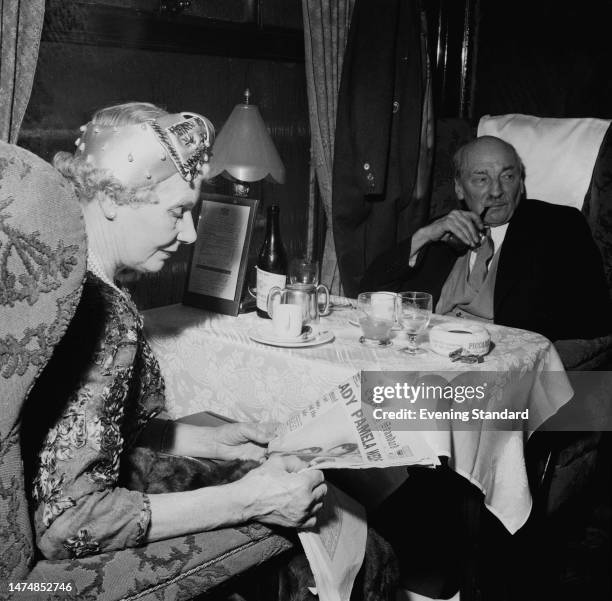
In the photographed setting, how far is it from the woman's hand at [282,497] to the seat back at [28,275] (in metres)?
0.39

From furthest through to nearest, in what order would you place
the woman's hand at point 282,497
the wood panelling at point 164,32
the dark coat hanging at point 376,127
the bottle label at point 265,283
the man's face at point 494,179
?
1. the dark coat hanging at point 376,127
2. the man's face at point 494,179
3. the wood panelling at point 164,32
4. the bottle label at point 265,283
5. the woman's hand at point 282,497

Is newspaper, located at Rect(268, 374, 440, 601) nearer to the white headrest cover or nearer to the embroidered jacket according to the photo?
the embroidered jacket

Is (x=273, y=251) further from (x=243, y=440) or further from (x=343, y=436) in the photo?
(x=343, y=436)

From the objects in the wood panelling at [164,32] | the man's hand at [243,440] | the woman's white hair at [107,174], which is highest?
the wood panelling at [164,32]

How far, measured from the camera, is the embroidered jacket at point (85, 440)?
3.18 feet

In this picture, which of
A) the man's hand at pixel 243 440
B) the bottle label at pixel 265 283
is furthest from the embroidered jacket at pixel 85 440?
the bottle label at pixel 265 283

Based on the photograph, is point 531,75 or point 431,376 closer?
point 431,376

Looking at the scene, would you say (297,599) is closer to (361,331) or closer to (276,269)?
(361,331)

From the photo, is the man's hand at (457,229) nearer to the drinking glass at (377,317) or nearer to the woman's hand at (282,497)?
the drinking glass at (377,317)

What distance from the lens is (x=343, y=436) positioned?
1258 millimetres

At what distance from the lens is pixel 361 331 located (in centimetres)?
185

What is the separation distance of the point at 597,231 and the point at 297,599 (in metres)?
1.90

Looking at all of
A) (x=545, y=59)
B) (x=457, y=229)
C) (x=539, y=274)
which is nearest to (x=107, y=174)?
(x=457, y=229)

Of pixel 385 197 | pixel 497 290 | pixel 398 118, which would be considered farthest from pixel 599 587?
pixel 398 118
